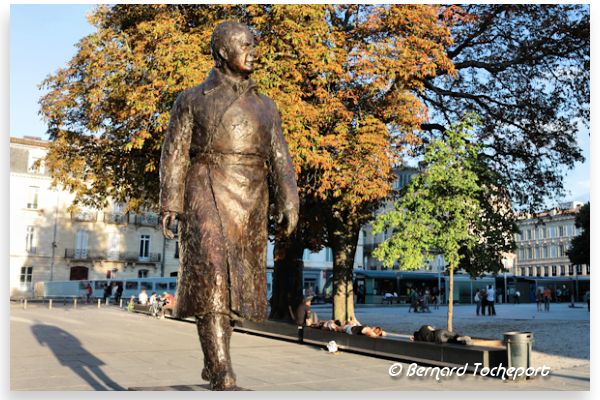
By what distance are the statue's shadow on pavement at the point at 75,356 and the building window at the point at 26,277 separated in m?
29.9

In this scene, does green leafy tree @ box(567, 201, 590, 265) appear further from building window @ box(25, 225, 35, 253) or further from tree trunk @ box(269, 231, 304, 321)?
building window @ box(25, 225, 35, 253)

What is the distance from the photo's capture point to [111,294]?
43688 millimetres

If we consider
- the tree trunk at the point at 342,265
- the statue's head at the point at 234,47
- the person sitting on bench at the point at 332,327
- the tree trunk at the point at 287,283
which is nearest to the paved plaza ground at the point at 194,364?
the person sitting on bench at the point at 332,327

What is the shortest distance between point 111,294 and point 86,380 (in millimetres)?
35849

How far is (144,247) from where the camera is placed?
5428 cm

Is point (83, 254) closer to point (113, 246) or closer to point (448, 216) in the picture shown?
point (113, 246)

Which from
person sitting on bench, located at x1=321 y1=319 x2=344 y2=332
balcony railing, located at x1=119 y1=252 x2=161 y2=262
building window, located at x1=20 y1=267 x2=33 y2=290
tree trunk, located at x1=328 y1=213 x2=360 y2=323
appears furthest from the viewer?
balcony railing, located at x1=119 y1=252 x2=161 y2=262

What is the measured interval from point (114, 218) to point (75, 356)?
41805mm

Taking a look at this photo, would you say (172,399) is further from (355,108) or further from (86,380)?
(355,108)

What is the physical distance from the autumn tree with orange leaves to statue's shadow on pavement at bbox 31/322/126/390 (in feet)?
13.5

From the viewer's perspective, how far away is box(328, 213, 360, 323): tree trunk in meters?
18.4

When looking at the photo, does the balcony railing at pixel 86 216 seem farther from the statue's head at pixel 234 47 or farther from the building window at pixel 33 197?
the statue's head at pixel 234 47

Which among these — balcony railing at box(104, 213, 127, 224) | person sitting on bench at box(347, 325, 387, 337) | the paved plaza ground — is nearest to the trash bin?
the paved plaza ground

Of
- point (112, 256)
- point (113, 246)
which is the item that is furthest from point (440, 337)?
point (113, 246)
